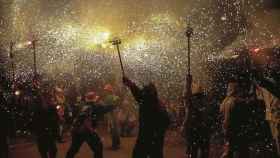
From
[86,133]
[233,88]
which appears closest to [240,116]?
[233,88]

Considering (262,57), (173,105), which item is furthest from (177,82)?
(262,57)

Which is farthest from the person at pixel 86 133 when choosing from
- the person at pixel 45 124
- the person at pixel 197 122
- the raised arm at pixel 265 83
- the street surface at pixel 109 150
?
the raised arm at pixel 265 83

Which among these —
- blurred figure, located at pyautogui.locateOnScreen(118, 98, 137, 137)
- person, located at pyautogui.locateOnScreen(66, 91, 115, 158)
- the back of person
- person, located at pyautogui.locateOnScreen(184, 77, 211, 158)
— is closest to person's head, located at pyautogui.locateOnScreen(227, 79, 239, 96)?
the back of person

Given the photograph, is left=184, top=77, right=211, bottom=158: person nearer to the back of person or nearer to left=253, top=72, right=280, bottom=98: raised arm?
the back of person

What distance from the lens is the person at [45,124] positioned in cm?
839

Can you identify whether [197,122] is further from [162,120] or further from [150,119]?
[150,119]

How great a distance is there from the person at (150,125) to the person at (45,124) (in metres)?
1.76

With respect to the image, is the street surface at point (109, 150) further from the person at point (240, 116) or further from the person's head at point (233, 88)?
the person's head at point (233, 88)

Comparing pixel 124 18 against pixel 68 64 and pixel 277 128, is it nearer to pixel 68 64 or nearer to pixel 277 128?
pixel 68 64

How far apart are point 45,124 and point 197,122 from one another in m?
2.82

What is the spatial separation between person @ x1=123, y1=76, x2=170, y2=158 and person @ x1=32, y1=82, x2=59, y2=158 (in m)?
1.76

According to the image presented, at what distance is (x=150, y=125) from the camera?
7594 millimetres

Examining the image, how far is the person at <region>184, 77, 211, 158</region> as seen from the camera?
8.21 m

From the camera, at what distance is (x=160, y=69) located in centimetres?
2022
